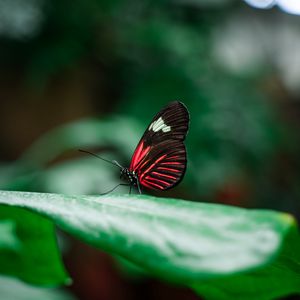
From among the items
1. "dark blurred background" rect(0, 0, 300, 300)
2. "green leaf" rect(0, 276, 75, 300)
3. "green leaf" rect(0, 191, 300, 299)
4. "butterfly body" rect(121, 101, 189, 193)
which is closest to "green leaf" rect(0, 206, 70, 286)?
"green leaf" rect(0, 191, 300, 299)

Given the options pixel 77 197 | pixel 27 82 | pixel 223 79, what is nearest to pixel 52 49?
pixel 27 82

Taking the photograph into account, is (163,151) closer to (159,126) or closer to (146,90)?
(159,126)

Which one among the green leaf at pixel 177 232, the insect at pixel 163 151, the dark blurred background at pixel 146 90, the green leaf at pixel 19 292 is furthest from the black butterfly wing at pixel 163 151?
the dark blurred background at pixel 146 90

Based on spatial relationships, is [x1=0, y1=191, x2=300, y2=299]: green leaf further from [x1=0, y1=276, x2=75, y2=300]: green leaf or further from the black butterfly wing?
[x1=0, y1=276, x2=75, y2=300]: green leaf

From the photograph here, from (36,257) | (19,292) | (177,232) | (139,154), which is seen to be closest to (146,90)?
(19,292)

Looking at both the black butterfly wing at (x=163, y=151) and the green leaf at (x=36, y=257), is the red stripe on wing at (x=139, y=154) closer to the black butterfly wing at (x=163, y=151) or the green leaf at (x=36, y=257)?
the black butterfly wing at (x=163, y=151)

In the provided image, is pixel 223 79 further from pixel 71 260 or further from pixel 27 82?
pixel 71 260
